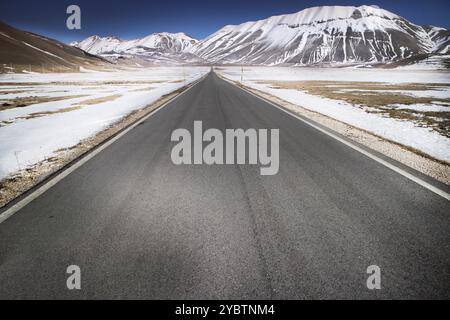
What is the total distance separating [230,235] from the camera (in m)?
3.21

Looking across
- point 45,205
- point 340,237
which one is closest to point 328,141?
point 340,237

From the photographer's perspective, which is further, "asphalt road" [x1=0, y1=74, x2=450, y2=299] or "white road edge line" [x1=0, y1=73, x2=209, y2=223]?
"white road edge line" [x1=0, y1=73, x2=209, y2=223]

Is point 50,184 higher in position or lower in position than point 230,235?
higher

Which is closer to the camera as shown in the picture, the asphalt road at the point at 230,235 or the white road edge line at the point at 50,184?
the asphalt road at the point at 230,235

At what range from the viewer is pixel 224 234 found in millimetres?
3229

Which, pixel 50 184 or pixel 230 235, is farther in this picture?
pixel 50 184

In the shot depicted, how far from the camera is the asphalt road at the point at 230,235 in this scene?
2461 millimetres

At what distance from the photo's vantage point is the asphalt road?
8.07 feet

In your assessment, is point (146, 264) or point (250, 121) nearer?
point (146, 264)

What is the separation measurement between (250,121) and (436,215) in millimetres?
7426
